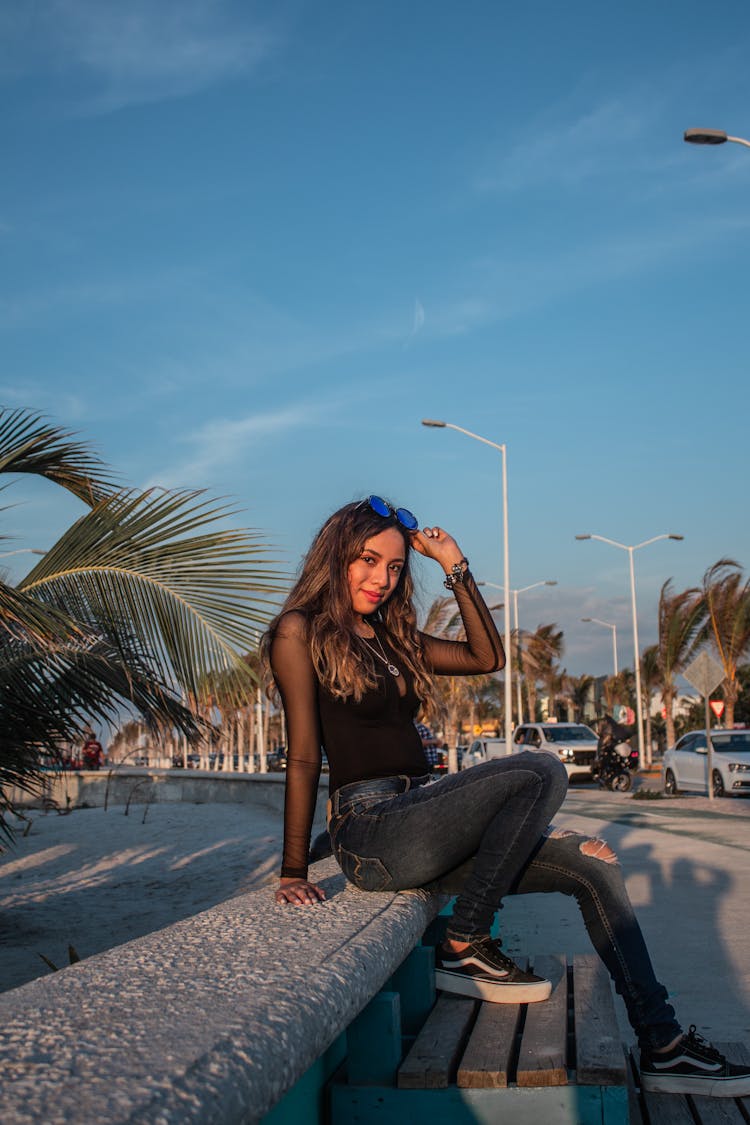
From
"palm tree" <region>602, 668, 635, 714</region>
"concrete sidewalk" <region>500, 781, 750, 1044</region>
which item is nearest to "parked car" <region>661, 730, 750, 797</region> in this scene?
"concrete sidewalk" <region>500, 781, 750, 1044</region>

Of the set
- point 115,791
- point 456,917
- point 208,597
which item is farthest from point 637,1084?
point 115,791

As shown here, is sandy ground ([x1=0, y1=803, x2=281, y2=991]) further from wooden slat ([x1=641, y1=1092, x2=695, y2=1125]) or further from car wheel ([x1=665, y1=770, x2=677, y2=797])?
car wheel ([x1=665, y1=770, x2=677, y2=797])

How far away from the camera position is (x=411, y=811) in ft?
10.0

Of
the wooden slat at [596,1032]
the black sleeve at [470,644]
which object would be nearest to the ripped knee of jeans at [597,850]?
the wooden slat at [596,1032]

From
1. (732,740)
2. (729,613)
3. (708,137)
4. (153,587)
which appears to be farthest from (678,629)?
(153,587)

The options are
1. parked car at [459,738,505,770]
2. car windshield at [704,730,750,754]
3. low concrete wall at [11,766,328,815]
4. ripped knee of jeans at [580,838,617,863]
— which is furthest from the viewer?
parked car at [459,738,505,770]

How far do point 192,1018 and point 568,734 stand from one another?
2784cm

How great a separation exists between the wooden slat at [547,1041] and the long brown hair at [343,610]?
3.30 ft

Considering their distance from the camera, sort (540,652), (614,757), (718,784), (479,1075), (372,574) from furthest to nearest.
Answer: (540,652) → (614,757) → (718,784) → (372,574) → (479,1075)

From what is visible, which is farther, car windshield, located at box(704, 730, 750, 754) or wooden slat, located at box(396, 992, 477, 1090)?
car windshield, located at box(704, 730, 750, 754)

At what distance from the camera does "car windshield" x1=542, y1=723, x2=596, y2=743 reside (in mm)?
28219

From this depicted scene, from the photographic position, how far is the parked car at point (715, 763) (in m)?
20.6

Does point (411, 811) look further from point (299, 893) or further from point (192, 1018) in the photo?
point (192, 1018)

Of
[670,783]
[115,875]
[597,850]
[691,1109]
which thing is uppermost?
[597,850]
